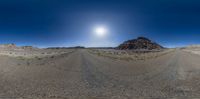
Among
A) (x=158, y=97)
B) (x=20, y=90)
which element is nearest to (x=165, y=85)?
(x=158, y=97)

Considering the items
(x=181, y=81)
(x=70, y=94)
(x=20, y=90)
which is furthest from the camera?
(x=181, y=81)

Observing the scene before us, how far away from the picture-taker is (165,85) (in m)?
11.9

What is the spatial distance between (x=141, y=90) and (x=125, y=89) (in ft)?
2.67

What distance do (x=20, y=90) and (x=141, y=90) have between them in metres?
6.01

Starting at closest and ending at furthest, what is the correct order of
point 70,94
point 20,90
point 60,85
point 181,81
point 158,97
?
point 158,97 < point 70,94 < point 20,90 < point 60,85 < point 181,81

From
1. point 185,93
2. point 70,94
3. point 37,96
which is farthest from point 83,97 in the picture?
point 185,93

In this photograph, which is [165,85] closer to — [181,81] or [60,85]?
[181,81]

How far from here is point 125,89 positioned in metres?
10.9

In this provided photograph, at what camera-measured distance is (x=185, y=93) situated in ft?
32.8

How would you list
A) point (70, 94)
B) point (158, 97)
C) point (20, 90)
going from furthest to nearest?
point (20, 90)
point (70, 94)
point (158, 97)

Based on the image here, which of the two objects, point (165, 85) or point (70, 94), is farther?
point (165, 85)

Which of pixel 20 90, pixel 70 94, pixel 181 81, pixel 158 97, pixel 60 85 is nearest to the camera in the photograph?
pixel 158 97

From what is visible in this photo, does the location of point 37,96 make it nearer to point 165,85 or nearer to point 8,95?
point 8,95

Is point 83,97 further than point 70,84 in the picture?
No
